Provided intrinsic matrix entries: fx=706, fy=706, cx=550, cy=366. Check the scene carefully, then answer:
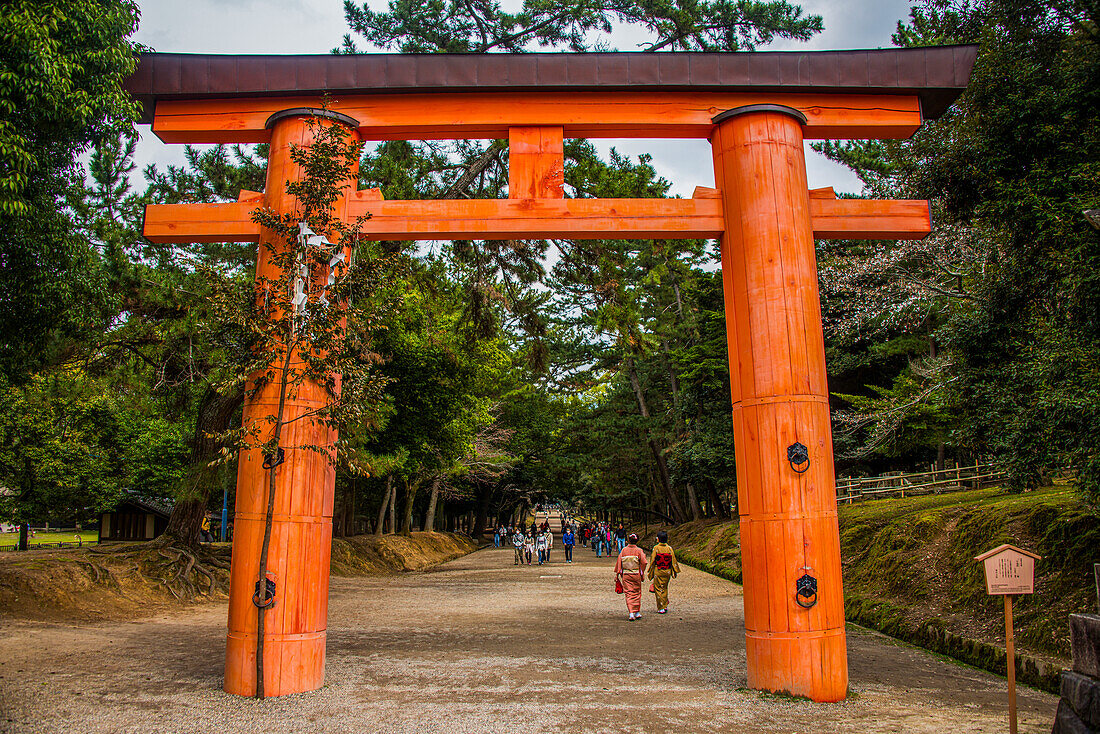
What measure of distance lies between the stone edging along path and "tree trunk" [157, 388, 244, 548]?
11.9m

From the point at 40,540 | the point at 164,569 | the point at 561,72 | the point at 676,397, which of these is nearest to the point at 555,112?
the point at 561,72

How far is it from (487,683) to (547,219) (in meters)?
4.55

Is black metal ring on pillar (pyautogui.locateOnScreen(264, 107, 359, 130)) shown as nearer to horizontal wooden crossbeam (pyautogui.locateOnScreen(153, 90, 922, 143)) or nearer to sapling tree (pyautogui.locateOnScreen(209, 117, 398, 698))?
horizontal wooden crossbeam (pyautogui.locateOnScreen(153, 90, 922, 143))

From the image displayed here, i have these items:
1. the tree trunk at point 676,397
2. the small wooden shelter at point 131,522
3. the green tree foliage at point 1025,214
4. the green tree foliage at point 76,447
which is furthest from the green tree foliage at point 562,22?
the small wooden shelter at point 131,522

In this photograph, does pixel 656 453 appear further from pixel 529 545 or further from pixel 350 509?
pixel 350 509

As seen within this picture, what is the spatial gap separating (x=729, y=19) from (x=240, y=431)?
1110 centimetres

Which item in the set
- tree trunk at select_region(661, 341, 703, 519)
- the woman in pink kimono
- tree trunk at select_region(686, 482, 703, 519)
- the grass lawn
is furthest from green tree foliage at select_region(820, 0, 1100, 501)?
the grass lawn

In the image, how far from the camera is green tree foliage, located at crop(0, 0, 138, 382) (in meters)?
5.62

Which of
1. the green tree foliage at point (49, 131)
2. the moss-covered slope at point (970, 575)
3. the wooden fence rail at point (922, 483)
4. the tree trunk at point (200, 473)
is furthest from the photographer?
the wooden fence rail at point (922, 483)

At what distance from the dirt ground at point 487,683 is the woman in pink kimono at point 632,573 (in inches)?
11.4

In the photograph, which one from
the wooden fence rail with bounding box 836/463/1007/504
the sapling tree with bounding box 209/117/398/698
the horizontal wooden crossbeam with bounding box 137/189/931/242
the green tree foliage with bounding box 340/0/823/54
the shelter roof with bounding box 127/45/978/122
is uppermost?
the green tree foliage with bounding box 340/0/823/54

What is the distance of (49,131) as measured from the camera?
6.27 m

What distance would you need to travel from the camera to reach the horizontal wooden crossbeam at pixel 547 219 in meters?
7.10

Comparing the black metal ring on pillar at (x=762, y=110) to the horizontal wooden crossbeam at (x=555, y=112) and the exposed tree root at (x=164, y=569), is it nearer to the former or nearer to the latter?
the horizontal wooden crossbeam at (x=555, y=112)
